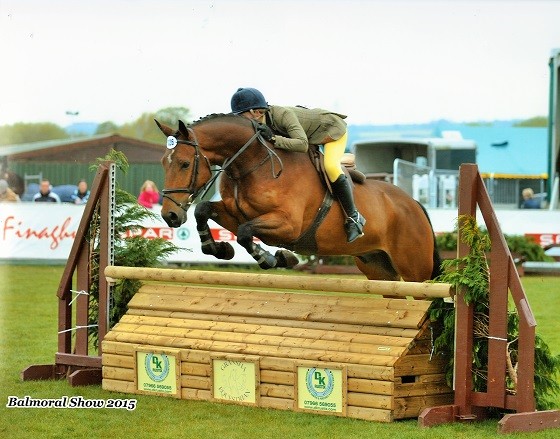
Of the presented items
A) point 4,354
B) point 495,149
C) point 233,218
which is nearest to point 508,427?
point 233,218

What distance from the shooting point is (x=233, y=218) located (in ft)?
21.2

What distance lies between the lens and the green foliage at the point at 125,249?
702 centimetres

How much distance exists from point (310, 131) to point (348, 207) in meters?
0.54

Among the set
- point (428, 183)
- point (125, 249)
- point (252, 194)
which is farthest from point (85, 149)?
point (252, 194)

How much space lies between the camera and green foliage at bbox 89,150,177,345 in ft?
23.0

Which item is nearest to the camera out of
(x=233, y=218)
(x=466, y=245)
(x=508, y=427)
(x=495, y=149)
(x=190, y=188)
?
(x=508, y=427)

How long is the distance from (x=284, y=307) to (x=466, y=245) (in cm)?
114

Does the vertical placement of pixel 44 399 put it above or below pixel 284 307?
below

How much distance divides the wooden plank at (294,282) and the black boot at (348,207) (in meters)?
0.70

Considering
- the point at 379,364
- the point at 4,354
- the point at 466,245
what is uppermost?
the point at 466,245

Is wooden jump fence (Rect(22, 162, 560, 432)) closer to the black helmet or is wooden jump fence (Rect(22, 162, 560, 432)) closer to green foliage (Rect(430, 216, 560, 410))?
green foliage (Rect(430, 216, 560, 410))

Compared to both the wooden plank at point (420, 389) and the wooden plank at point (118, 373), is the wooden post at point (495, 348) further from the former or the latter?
the wooden plank at point (118, 373)

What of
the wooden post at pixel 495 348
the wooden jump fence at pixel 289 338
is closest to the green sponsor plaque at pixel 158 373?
the wooden jump fence at pixel 289 338

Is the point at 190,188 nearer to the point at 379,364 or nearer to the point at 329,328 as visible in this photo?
the point at 329,328
